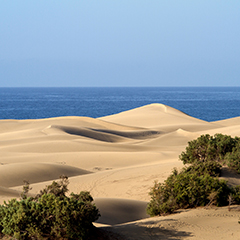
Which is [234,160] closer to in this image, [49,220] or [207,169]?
[207,169]

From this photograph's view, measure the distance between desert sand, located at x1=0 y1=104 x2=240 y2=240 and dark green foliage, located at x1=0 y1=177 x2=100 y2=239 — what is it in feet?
2.54

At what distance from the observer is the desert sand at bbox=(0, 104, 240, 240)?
273 inches

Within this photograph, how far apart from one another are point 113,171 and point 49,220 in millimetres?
9662

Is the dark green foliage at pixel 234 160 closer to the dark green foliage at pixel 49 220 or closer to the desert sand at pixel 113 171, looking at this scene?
the desert sand at pixel 113 171

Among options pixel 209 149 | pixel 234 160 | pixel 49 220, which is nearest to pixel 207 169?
pixel 234 160

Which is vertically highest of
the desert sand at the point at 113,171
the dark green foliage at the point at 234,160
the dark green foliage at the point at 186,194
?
the dark green foliage at the point at 234,160

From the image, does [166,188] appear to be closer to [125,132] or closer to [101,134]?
[101,134]

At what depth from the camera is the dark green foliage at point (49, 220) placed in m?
5.92

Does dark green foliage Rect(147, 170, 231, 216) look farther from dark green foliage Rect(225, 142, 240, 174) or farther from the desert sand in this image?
dark green foliage Rect(225, 142, 240, 174)

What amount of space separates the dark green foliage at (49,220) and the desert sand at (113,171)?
773 millimetres

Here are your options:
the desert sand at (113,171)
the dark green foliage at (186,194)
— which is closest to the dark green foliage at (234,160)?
Answer: the desert sand at (113,171)

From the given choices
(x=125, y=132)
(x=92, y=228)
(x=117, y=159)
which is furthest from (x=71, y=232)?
(x=125, y=132)

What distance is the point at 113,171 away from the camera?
15664 millimetres

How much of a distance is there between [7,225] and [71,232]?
41.2 inches
